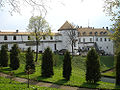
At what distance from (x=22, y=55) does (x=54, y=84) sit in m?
18.3

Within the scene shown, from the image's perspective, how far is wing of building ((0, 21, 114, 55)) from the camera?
128ft

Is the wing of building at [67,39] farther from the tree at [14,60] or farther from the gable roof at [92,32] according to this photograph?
the tree at [14,60]

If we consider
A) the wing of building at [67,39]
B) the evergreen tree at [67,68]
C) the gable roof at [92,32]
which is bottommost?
the evergreen tree at [67,68]

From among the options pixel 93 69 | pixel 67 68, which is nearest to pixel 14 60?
pixel 67 68

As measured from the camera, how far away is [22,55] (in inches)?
1229

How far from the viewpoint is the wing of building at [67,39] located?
39.2 meters

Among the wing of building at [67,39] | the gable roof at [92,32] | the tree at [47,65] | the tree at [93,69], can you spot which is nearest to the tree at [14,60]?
the tree at [47,65]

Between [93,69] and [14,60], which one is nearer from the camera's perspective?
[93,69]

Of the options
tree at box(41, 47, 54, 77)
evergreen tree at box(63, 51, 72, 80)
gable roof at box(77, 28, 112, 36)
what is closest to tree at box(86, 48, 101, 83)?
evergreen tree at box(63, 51, 72, 80)

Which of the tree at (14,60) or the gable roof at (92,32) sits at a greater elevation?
the gable roof at (92,32)

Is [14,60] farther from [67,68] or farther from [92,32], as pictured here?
[92,32]

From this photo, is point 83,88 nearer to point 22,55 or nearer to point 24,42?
point 22,55

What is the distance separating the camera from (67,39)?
4416cm

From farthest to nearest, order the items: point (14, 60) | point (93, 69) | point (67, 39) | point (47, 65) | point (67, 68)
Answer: point (67, 39) < point (14, 60) < point (47, 65) < point (67, 68) < point (93, 69)
